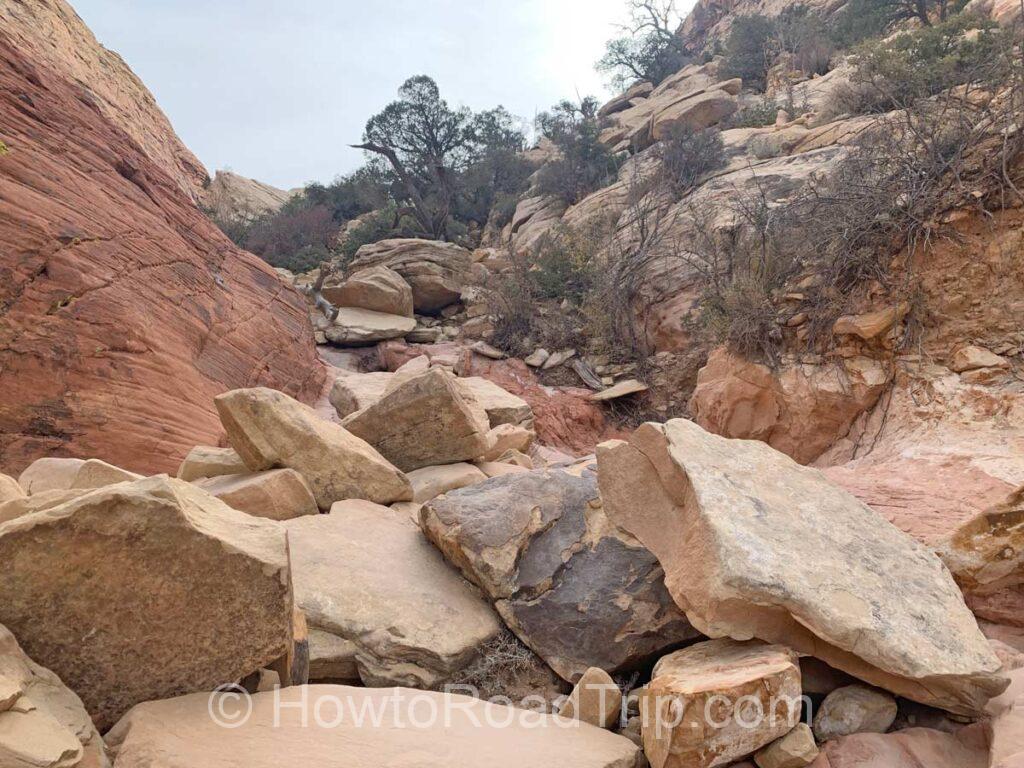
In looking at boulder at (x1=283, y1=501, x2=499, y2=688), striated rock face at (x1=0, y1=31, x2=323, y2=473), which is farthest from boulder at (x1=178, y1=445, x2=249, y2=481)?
striated rock face at (x1=0, y1=31, x2=323, y2=473)

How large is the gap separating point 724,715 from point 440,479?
2.58m

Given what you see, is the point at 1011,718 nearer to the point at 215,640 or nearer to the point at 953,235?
the point at 215,640

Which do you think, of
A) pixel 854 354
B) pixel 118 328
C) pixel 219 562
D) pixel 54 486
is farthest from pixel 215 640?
pixel 854 354

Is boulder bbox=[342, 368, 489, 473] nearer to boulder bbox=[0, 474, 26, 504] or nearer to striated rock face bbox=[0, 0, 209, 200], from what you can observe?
boulder bbox=[0, 474, 26, 504]

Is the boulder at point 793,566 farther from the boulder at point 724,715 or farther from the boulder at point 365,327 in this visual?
the boulder at point 365,327

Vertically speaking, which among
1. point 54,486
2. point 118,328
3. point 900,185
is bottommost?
point 54,486

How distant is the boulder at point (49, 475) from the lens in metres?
3.67

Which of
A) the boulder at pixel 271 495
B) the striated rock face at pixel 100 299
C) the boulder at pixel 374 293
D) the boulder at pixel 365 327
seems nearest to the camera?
the boulder at pixel 271 495

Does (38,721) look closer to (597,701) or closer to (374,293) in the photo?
(597,701)

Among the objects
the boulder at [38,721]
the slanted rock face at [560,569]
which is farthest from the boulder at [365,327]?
the boulder at [38,721]

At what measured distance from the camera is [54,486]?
12.0 ft

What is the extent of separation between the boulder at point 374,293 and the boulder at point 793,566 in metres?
10.3

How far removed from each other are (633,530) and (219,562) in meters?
1.56

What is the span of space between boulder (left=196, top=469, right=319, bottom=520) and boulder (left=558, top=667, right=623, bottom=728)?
183 cm
